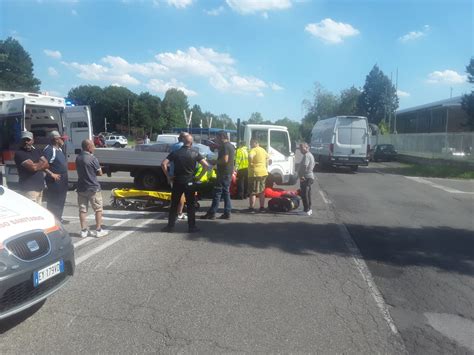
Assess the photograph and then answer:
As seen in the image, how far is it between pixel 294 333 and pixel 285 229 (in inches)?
182

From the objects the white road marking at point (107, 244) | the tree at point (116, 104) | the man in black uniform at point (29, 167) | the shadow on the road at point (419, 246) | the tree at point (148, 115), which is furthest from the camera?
the tree at point (116, 104)

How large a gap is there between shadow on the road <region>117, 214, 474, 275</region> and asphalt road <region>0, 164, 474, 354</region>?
0.02 meters

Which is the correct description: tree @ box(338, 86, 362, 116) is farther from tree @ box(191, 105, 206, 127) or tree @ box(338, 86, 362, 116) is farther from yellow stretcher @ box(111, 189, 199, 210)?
yellow stretcher @ box(111, 189, 199, 210)

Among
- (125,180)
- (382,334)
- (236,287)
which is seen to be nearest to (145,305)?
(236,287)

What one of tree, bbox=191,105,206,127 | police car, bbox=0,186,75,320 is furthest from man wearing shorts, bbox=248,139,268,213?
tree, bbox=191,105,206,127

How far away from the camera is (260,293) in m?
5.09

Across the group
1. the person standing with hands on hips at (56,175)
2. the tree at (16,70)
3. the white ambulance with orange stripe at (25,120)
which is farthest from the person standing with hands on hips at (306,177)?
the tree at (16,70)

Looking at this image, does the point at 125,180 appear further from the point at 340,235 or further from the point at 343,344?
the point at 343,344

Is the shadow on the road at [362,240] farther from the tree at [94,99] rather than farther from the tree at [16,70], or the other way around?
the tree at [94,99]

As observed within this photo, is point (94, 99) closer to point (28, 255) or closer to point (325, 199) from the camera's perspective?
point (325, 199)

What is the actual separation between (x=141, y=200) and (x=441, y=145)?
90.7 ft

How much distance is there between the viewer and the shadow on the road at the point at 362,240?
6.80 meters

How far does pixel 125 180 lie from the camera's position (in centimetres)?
1691

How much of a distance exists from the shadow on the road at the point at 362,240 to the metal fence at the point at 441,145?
70.6ft
